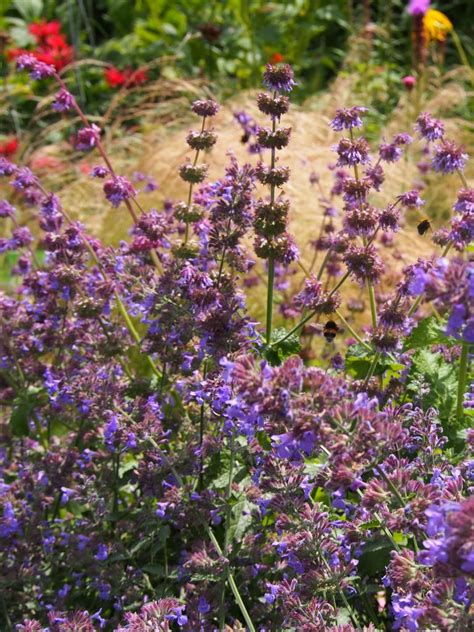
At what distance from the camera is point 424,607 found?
136 centimetres

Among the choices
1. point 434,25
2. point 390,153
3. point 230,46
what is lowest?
point 390,153

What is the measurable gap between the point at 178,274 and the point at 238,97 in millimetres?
5422

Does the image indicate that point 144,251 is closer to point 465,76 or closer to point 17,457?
point 17,457

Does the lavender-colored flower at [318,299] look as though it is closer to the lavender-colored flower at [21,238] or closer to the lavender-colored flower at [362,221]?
the lavender-colored flower at [362,221]

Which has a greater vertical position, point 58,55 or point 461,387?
point 58,55

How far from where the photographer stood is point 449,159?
2.30 m

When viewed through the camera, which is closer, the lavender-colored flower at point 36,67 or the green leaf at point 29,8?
the lavender-colored flower at point 36,67

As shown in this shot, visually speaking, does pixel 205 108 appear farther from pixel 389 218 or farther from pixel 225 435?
pixel 225 435

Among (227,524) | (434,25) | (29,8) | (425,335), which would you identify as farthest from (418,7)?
(29,8)

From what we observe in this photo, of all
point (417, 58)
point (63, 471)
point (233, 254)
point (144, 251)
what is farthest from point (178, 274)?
point (417, 58)

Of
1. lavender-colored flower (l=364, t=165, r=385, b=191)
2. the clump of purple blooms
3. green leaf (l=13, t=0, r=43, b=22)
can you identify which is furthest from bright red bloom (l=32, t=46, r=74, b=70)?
lavender-colored flower (l=364, t=165, r=385, b=191)

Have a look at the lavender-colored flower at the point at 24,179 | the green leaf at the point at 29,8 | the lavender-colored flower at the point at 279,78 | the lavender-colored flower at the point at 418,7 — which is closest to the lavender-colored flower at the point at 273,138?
the lavender-colored flower at the point at 279,78

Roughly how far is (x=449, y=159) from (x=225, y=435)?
98 cm

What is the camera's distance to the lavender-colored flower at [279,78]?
2133 mm
